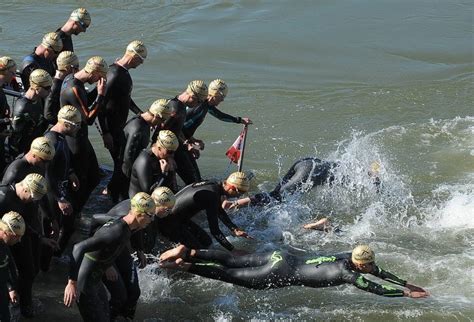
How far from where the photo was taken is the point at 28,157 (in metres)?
8.57

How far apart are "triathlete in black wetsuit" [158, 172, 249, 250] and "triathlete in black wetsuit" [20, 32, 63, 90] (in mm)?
3009

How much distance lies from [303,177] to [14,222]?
5382 millimetres

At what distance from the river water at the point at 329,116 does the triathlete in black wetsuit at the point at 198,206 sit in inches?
24.4

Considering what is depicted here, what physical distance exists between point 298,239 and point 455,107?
697 cm

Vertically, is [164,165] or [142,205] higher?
[142,205]

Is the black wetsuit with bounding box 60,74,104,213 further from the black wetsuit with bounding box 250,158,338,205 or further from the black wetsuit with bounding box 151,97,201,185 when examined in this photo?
the black wetsuit with bounding box 250,158,338,205

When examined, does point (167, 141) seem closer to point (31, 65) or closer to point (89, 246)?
point (89, 246)

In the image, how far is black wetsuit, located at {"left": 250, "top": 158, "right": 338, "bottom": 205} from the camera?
39.1 ft

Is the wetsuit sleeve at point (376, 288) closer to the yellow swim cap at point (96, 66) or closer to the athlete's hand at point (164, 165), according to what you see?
the athlete's hand at point (164, 165)

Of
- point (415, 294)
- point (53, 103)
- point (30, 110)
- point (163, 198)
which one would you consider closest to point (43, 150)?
point (163, 198)

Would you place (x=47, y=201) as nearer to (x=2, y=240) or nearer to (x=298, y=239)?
(x=2, y=240)

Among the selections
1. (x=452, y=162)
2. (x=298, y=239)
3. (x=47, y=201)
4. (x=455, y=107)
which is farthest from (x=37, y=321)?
(x=455, y=107)

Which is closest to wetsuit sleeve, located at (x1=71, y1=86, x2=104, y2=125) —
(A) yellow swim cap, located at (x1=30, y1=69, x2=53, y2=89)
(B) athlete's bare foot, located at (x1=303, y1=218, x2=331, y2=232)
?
(A) yellow swim cap, located at (x1=30, y1=69, x2=53, y2=89)

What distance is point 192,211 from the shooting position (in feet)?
31.3
